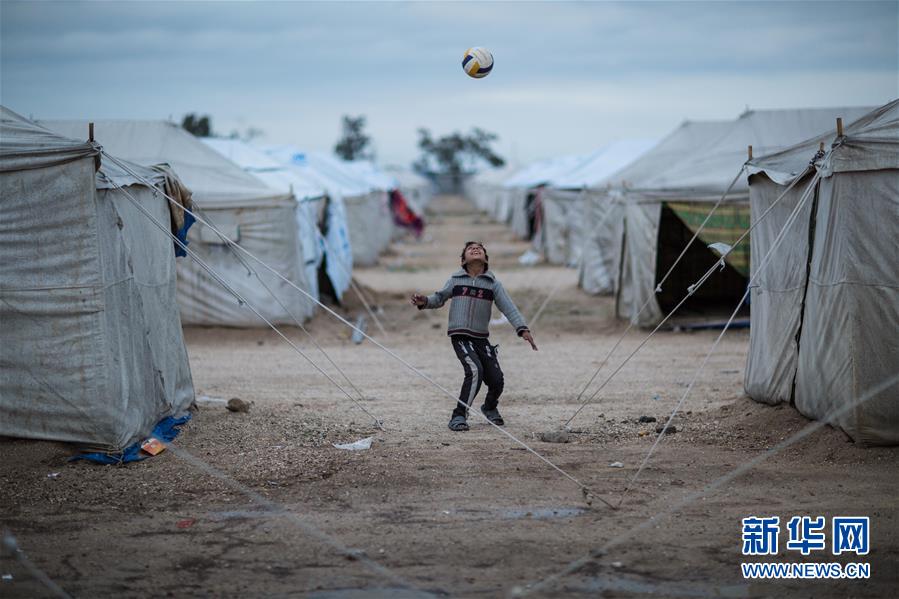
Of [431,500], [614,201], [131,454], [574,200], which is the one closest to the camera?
[431,500]

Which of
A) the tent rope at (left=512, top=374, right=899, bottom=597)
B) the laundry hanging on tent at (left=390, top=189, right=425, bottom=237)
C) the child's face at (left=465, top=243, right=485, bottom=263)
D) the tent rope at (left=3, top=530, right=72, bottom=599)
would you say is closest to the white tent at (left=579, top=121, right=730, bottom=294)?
the child's face at (left=465, top=243, right=485, bottom=263)

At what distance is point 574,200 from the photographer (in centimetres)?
2355

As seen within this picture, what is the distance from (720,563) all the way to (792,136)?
13089 millimetres

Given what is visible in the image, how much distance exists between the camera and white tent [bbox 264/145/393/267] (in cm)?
2369

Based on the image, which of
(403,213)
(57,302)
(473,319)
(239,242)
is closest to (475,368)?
(473,319)

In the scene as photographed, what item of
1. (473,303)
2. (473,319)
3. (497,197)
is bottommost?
(497,197)

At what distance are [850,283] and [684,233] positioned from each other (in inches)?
325

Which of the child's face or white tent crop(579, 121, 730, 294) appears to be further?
white tent crop(579, 121, 730, 294)

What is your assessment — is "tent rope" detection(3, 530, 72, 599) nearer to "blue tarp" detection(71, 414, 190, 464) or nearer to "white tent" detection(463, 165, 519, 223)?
"blue tarp" detection(71, 414, 190, 464)

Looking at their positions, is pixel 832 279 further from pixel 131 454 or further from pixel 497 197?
pixel 497 197

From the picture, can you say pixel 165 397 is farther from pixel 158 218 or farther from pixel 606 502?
pixel 606 502

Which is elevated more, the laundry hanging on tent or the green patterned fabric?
the green patterned fabric

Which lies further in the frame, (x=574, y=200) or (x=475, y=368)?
(x=574, y=200)

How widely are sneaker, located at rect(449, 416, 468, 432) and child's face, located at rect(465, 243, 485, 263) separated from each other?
133 cm
